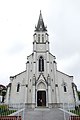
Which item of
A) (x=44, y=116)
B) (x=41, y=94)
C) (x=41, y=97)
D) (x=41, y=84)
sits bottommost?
(x=44, y=116)

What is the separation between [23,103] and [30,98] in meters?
1.74

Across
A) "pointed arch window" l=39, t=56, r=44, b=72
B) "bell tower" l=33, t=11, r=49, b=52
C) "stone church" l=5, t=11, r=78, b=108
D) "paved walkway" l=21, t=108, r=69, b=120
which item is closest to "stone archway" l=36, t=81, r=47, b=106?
"stone church" l=5, t=11, r=78, b=108

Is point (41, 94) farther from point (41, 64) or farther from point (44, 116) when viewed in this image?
point (44, 116)

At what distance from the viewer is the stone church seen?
1128 inches

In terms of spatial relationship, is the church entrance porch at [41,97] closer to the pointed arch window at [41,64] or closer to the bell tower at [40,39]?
the pointed arch window at [41,64]

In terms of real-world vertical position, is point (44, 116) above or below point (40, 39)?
below

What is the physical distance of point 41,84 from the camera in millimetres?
29688

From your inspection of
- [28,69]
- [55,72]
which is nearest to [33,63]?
[28,69]

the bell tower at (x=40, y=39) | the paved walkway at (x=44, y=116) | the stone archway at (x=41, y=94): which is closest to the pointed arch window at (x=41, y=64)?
the bell tower at (x=40, y=39)

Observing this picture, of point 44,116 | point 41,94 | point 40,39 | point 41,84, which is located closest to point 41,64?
point 41,84

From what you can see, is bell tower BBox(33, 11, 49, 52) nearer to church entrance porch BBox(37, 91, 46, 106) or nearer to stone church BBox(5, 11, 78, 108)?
stone church BBox(5, 11, 78, 108)

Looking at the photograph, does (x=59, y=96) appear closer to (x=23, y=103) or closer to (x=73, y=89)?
(x=73, y=89)

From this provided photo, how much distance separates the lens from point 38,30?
37.8 m

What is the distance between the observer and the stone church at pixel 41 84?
94.0ft
